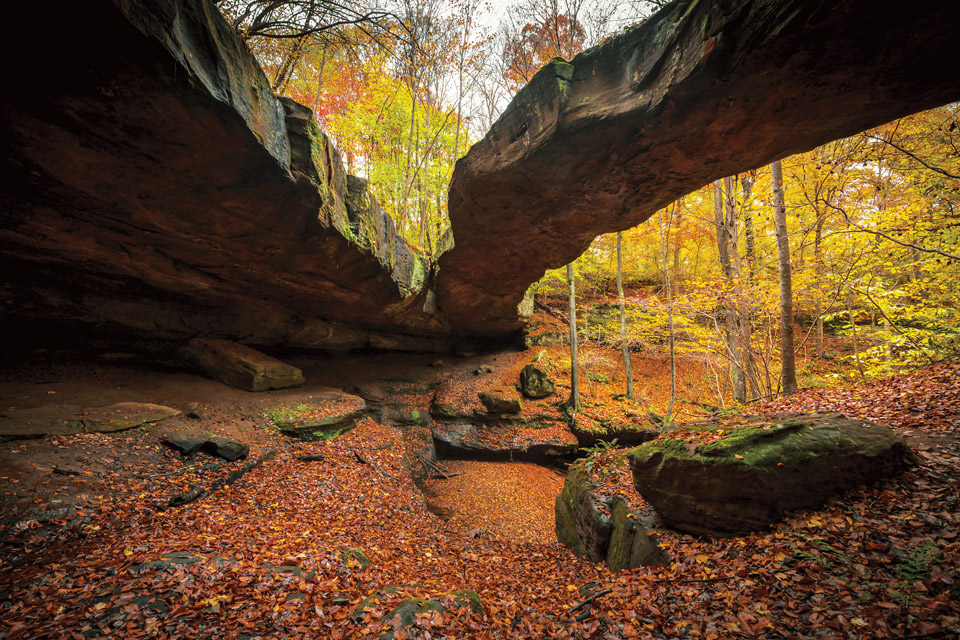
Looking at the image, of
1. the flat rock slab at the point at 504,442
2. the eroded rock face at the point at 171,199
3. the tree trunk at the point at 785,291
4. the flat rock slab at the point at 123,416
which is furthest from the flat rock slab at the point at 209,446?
the tree trunk at the point at 785,291

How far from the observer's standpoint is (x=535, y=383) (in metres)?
11.0

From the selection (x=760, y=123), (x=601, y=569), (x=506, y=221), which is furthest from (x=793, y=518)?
(x=506, y=221)

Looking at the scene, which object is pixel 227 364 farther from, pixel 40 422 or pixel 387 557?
pixel 387 557

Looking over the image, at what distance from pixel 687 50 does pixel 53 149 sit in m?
7.47

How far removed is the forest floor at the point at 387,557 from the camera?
7.61ft

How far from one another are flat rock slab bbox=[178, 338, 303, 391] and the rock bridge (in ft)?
1.97

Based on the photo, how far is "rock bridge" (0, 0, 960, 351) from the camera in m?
2.79

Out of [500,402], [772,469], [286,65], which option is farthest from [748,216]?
[286,65]

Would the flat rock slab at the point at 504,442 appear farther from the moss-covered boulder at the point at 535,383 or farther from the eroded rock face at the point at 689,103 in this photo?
the eroded rock face at the point at 689,103

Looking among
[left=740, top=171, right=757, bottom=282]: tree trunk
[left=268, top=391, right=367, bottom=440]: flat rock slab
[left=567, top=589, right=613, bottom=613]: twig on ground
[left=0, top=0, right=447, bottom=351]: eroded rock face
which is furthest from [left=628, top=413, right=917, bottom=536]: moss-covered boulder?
[left=268, top=391, right=367, bottom=440]: flat rock slab

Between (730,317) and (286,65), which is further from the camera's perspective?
(730,317)

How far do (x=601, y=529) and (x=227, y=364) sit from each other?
31.5ft

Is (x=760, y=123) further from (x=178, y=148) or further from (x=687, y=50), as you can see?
(x=178, y=148)

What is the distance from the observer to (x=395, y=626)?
273 centimetres
